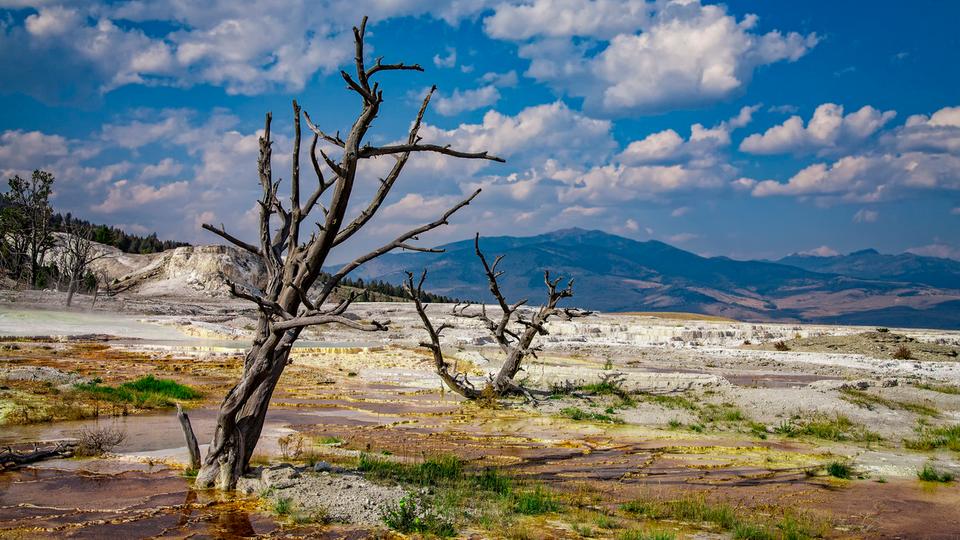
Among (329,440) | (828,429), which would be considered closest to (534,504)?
(329,440)

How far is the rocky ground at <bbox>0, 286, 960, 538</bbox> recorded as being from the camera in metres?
9.62

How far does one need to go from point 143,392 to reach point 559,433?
42.7 ft

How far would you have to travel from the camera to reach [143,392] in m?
21.3

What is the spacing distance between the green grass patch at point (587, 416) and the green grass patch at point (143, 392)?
39.5ft

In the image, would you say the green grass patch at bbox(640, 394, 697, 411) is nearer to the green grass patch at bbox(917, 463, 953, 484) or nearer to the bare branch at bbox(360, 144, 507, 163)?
the green grass patch at bbox(917, 463, 953, 484)

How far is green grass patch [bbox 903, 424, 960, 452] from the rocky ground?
8 centimetres

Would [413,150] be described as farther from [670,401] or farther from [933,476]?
[670,401]

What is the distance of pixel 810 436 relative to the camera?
1836cm

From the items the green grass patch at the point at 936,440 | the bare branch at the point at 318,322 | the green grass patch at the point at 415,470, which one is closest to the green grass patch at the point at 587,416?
the green grass patch at the point at 936,440

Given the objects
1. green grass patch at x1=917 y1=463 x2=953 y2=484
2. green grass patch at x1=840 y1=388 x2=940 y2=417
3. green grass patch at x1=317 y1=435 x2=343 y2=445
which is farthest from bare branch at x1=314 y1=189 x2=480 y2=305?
green grass patch at x1=840 y1=388 x2=940 y2=417

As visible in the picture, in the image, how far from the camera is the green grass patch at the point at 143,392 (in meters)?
19.7

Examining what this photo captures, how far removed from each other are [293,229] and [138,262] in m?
90.8

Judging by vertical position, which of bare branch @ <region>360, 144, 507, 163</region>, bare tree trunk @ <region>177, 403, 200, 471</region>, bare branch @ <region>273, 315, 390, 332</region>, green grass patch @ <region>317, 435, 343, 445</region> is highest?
bare branch @ <region>360, 144, 507, 163</region>

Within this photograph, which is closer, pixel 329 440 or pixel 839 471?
pixel 839 471
